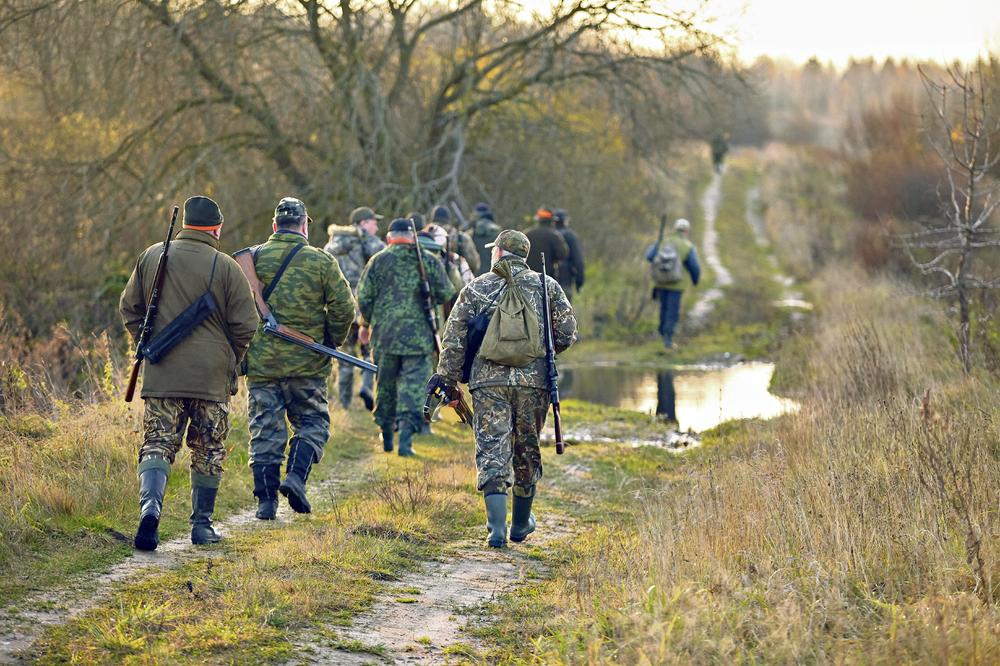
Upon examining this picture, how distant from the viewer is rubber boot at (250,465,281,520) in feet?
26.9

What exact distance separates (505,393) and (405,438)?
11.2 ft

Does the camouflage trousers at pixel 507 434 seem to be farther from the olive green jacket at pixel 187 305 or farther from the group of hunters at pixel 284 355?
the olive green jacket at pixel 187 305

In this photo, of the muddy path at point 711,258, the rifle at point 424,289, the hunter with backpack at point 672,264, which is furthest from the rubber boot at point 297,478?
the muddy path at point 711,258

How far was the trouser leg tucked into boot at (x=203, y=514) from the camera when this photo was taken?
23.9 ft

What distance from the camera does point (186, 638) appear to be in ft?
17.1

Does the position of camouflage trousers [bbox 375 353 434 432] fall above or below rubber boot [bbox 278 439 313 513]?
above

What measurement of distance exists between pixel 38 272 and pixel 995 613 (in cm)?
1486

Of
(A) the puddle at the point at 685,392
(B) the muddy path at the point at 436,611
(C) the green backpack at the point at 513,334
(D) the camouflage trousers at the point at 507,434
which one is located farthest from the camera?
(A) the puddle at the point at 685,392

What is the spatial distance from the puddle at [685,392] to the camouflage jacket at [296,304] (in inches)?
203

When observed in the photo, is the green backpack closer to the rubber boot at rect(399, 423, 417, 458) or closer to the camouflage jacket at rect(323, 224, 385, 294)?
the rubber boot at rect(399, 423, 417, 458)

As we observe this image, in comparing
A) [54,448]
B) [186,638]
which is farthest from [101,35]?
[186,638]

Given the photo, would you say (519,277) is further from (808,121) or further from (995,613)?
(808,121)

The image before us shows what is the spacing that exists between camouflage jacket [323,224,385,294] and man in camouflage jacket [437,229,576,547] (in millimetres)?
4677

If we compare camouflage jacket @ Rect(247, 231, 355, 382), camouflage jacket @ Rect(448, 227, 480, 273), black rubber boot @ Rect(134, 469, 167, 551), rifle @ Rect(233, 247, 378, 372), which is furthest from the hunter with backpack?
black rubber boot @ Rect(134, 469, 167, 551)
